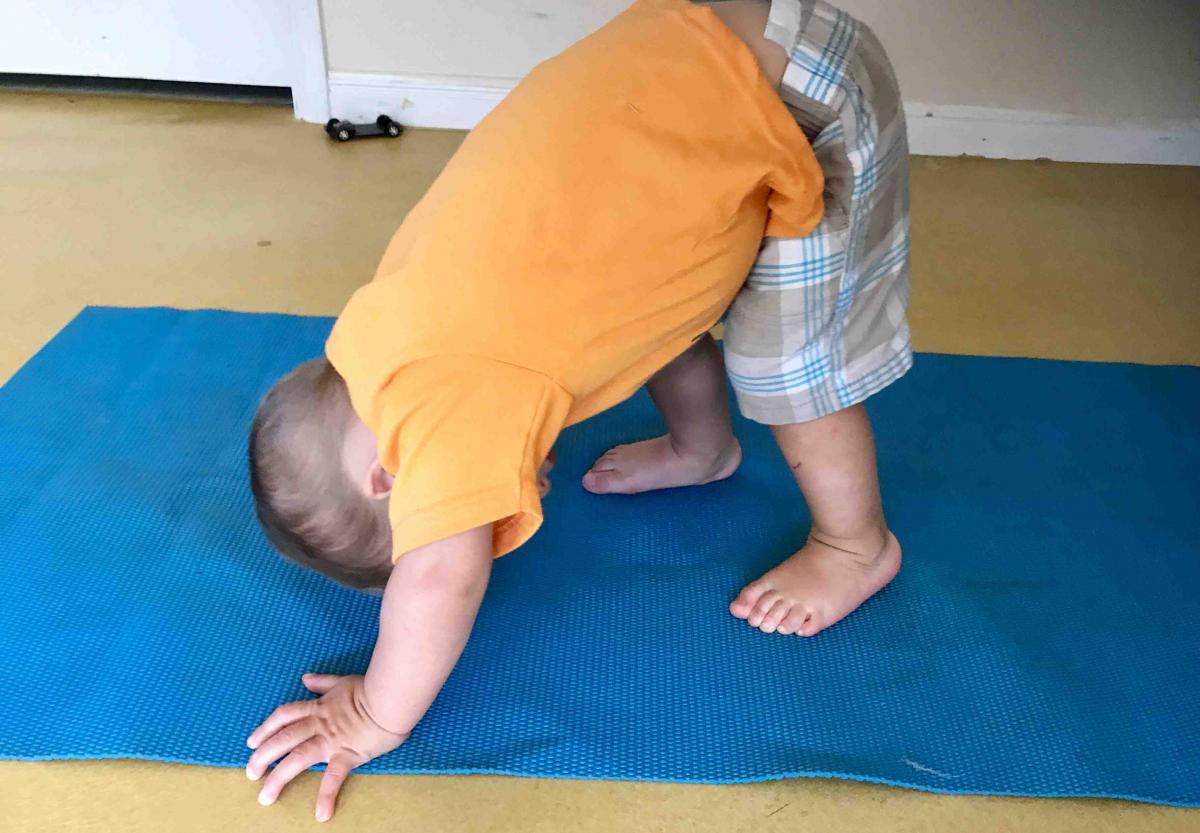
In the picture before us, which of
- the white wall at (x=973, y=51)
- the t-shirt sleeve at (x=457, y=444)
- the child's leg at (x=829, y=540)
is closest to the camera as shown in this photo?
the t-shirt sleeve at (x=457, y=444)

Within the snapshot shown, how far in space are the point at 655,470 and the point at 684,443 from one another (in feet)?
0.14

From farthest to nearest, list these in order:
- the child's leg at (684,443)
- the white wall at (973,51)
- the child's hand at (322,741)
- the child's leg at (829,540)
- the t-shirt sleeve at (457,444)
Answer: the white wall at (973,51) → the child's leg at (684,443) → the child's leg at (829,540) → the child's hand at (322,741) → the t-shirt sleeve at (457,444)

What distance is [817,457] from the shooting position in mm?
870

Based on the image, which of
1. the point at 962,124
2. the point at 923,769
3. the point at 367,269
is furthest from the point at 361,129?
the point at 923,769

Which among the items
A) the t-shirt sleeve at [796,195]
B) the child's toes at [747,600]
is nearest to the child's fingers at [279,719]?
the child's toes at [747,600]

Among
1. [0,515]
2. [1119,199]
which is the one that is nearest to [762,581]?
[0,515]

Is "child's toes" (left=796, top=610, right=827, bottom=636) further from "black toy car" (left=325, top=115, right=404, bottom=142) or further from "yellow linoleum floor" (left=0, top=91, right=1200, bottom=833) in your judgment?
"black toy car" (left=325, top=115, right=404, bottom=142)

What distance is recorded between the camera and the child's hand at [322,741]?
73 centimetres

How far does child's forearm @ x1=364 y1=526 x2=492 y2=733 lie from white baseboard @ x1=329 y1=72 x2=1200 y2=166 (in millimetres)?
1548

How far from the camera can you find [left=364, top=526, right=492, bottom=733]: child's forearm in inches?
26.2

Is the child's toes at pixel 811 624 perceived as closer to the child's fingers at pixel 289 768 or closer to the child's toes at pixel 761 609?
the child's toes at pixel 761 609

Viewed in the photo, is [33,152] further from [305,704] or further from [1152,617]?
[1152,617]

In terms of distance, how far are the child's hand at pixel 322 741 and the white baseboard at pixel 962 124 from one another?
1.54 meters

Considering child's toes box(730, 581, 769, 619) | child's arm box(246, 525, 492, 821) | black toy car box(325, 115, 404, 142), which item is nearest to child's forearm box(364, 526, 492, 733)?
child's arm box(246, 525, 492, 821)
